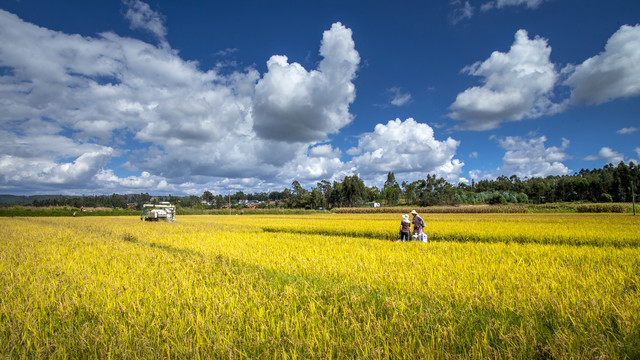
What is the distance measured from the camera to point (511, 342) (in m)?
2.30

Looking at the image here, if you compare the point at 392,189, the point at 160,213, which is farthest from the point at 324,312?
the point at 392,189

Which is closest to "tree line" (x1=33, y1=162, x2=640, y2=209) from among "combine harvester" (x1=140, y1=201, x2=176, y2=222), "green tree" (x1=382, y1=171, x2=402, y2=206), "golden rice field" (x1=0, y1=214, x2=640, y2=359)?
"green tree" (x1=382, y1=171, x2=402, y2=206)

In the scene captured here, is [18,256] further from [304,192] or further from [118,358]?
[304,192]

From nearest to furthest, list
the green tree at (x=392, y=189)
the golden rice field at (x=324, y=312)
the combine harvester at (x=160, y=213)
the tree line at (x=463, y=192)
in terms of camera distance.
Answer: the golden rice field at (x=324, y=312) < the combine harvester at (x=160, y=213) < the tree line at (x=463, y=192) < the green tree at (x=392, y=189)

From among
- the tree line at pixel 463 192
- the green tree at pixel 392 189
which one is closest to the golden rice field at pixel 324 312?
the tree line at pixel 463 192

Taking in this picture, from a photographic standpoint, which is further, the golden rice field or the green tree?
the green tree

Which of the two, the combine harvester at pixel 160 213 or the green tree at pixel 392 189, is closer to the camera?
the combine harvester at pixel 160 213

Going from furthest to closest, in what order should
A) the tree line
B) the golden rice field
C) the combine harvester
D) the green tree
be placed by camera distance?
the green tree, the tree line, the combine harvester, the golden rice field

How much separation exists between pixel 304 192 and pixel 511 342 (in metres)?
114

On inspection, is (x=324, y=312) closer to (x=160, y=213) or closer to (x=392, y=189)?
(x=160, y=213)

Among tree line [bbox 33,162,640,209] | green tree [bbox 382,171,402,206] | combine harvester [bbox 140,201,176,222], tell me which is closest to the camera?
combine harvester [bbox 140,201,176,222]

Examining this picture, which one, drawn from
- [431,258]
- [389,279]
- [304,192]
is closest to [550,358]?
[389,279]

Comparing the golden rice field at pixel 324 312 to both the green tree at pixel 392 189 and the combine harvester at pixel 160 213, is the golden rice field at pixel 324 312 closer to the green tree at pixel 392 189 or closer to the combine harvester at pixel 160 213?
the combine harvester at pixel 160 213

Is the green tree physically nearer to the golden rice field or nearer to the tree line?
the tree line
